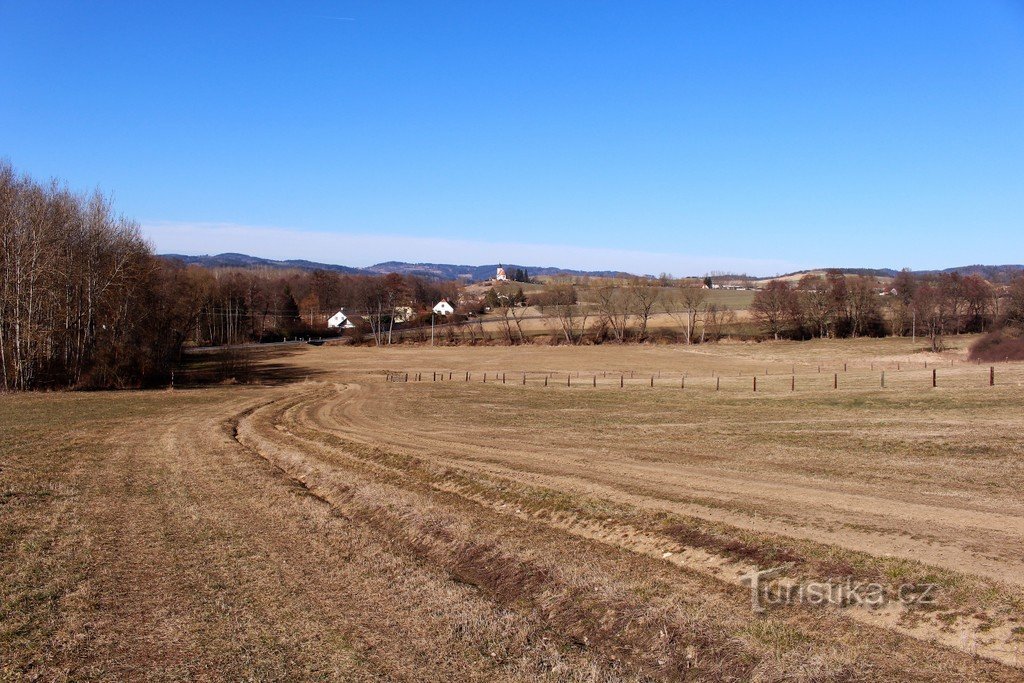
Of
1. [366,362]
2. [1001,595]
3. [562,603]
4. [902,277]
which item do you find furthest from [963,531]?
[902,277]

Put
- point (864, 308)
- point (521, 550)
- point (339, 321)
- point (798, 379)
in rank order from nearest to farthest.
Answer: point (521, 550) → point (798, 379) → point (864, 308) → point (339, 321)

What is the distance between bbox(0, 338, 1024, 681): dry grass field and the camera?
8.49 metres

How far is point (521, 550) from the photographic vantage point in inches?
489

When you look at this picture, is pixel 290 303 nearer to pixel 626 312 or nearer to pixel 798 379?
pixel 626 312

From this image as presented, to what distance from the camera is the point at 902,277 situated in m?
121

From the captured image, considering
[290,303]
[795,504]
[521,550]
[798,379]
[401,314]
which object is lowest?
[798,379]

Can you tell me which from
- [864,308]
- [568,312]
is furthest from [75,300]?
[864,308]

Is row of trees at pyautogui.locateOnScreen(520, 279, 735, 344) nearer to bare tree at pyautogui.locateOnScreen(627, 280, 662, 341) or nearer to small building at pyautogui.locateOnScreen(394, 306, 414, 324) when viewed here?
bare tree at pyautogui.locateOnScreen(627, 280, 662, 341)

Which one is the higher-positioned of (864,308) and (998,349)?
(864,308)

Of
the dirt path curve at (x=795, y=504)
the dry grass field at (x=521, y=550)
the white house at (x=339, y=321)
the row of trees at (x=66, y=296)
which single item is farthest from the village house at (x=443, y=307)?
the dirt path curve at (x=795, y=504)

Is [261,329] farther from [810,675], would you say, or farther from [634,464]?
[810,675]

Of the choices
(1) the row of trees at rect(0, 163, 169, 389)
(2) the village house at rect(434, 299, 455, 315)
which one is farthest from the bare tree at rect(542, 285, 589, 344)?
(1) the row of trees at rect(0, 163, 169, 389)

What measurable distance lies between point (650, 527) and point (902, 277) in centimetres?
12614

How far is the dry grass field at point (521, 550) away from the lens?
8.49 metres
